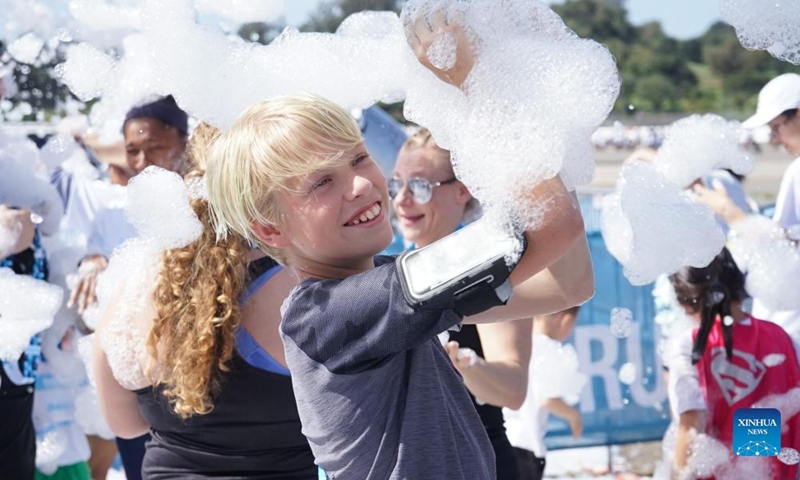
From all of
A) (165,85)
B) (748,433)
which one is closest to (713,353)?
(748,433)

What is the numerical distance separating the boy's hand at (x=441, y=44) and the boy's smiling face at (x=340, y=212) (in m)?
0.19

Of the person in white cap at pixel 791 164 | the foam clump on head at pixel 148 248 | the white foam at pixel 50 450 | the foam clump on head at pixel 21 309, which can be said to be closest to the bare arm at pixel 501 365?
the foam clump on head at pixel 148 248

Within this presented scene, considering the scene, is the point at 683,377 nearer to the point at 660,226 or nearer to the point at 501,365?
the point at 501,365

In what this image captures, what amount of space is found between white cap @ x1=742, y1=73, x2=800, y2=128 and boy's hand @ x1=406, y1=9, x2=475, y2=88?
7.38ft

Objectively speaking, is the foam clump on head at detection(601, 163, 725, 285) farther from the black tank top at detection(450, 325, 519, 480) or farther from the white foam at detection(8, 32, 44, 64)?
the white foam at detection(8, 32, 44, 64)

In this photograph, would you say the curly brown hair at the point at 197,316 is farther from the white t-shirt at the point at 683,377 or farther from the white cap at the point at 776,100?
the white cap at the point at 776,100

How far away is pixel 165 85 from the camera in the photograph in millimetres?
1865

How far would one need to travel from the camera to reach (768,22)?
1.45 meters

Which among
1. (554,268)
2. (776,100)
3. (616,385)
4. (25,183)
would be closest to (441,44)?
(554,268)

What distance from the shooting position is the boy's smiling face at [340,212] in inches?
50.5

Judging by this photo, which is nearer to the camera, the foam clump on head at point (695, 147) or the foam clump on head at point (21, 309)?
the foam clump on head at point (695, 147)

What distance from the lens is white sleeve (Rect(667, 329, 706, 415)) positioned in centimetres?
280

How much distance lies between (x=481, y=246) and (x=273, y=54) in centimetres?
79

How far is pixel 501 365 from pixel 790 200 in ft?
5.01
